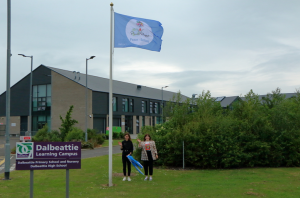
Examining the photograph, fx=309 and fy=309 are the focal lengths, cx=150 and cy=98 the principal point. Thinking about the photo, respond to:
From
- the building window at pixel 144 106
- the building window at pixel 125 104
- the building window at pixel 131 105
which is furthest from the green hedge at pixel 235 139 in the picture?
the building window at pixel 144 106

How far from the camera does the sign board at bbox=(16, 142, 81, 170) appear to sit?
7.70 m

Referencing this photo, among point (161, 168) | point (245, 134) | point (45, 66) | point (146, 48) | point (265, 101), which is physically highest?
point (45, 66)

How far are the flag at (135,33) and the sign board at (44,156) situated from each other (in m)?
4.26

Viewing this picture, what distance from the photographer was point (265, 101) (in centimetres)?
1866

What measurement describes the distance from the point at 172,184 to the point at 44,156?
14.9ft

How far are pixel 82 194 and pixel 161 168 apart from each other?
6.11 m

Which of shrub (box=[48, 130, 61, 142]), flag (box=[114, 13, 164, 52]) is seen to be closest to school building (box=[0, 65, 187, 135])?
shrub (box=[48, 130, 61, 142])

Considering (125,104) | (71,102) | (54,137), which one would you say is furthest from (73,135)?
(125,104)

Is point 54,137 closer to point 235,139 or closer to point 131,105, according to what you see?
point 235,139

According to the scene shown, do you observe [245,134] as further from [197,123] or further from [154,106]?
[154,106]

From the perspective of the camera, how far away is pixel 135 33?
10.6 meters

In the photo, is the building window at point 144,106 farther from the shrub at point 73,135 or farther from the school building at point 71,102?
the shrub at point 73,135

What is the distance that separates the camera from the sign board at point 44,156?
7699 millimetres

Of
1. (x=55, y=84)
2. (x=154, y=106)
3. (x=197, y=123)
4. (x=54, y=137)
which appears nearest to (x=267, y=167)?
(x=197, y=123)
